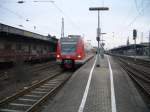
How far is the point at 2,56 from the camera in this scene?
80.2 ft

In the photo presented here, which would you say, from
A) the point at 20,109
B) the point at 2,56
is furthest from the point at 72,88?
the point at 2,56

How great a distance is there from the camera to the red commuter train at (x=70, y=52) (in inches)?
883

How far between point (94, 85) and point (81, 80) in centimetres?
176

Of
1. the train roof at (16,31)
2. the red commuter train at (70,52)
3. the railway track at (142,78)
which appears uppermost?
the train roof at (16,31)

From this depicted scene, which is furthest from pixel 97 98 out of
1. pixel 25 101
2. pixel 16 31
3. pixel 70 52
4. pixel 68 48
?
pixel 16 31

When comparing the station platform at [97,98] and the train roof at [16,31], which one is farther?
the train roof at [16,31]

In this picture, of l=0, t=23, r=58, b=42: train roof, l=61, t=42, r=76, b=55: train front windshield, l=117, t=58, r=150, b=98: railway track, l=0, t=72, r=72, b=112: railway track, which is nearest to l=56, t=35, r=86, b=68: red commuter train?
l=61, t=42, r=76, b=55: train front windshield

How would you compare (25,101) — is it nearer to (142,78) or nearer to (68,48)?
(142,78)

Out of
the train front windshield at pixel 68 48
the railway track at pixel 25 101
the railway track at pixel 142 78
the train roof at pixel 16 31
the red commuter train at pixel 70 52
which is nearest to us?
the railway track at pixel 25 101

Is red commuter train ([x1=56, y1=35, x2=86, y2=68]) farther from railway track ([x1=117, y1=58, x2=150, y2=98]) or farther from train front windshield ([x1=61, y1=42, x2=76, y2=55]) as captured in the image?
railway track ([x1=117, y1=58, x2=150, y2=98])

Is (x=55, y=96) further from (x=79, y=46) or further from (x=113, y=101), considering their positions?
(x=79, y=46)

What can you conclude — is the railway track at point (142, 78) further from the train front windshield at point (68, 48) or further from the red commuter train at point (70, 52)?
the train front windshield at point (68, 48)

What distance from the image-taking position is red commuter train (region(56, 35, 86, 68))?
22.4 meters

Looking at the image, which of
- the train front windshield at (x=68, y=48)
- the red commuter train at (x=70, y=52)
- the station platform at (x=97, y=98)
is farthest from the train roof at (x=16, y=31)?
the station platform at (x=97, y=98)
